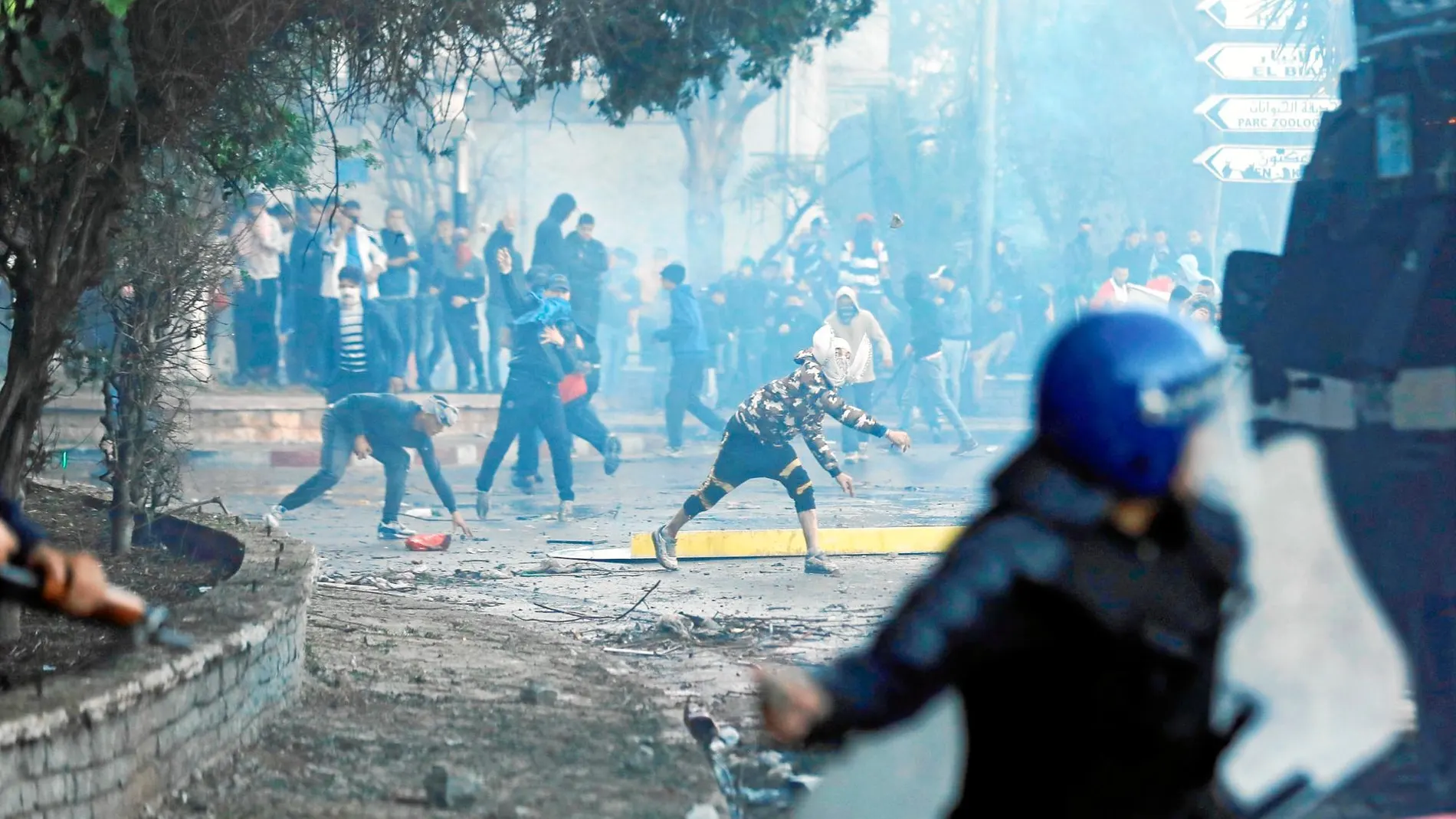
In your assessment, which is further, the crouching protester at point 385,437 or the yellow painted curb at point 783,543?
the crouching protester at point 385,437

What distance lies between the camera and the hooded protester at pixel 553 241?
16.0 meters

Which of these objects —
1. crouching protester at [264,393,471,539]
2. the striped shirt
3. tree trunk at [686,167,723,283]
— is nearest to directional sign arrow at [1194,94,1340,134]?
crouching protester at [264,393,471,539]

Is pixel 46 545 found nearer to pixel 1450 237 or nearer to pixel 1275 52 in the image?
pixel 1450 237

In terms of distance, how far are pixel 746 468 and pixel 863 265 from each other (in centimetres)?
1145

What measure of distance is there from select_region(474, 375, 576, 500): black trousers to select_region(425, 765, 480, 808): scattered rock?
22.9 ft

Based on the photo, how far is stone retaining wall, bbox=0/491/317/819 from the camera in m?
3.61

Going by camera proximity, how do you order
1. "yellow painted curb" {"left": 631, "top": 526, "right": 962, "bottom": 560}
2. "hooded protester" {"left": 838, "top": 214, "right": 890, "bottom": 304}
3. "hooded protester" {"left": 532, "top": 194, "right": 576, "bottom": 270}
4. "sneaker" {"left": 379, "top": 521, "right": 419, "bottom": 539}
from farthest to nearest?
"hooded protester" {"left": 838, "top": 214, "right": 890, "bottom": 304} → "hooded protester" {"left": 532, "top": 194, "right": 576, "bottom": 270} → "sneaker" {"left": 379, "top": 521, "right": 419, "bottom": 539} → "yellow painted curb" {"left": 631, "top": 526, "right": 962, "bottom": 560}

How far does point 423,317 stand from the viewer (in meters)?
17.1

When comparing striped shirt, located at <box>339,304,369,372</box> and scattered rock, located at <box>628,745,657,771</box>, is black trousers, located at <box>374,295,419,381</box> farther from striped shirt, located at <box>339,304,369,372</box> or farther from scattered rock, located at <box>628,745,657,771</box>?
scattered rock, located at <box>628,745,657,771</box>

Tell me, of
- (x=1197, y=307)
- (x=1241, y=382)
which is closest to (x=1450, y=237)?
(x=1241, y=382)

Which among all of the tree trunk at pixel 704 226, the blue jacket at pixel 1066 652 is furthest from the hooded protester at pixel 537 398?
the tree trunk at pixel 704 226

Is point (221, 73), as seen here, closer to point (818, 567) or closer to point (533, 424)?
point (818, 567)

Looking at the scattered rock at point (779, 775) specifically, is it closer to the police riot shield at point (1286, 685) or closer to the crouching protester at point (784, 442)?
the police riot shield at point (1286, 685)

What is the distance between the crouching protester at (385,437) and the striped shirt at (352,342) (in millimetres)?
1239
